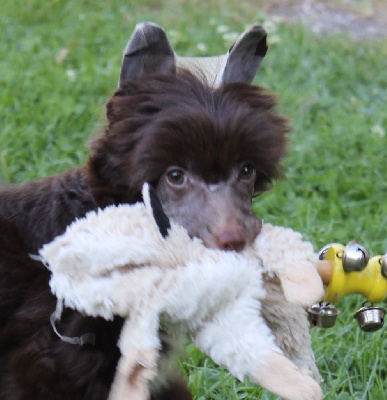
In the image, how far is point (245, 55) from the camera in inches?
108

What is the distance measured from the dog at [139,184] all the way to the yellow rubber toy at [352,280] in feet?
0.89

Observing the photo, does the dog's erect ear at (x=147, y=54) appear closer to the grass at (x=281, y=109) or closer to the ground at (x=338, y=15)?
the grass at (x=281, y=109)

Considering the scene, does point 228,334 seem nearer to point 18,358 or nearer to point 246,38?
point 18,358

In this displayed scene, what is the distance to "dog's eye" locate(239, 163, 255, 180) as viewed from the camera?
255 centimetres

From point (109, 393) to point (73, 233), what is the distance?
56 cm

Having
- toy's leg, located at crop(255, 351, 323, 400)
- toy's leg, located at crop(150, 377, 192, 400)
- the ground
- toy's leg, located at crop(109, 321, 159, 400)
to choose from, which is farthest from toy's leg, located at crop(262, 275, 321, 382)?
the ground

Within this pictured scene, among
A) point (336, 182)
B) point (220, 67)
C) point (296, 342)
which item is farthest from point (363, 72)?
point (296, 342)

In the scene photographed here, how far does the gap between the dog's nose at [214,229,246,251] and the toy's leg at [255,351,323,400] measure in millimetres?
389

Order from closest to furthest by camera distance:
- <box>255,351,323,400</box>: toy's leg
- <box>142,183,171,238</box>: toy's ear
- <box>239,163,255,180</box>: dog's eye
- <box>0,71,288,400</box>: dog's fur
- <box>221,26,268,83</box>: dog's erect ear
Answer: <box>255,351,323,400</box>: toy's leg → <box>142,183,171,238</box>: toy's ear → <box>0,71,288,400</box>: dog's fur → <box>239,163,255,180</box>: dog's eye → <box>221,26,268,83</box>: dog's erect ear

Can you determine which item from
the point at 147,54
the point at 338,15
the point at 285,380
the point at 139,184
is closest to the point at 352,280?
the point at 285,380

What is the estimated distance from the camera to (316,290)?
6.87ft

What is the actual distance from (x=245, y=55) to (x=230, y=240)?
80 centimetres

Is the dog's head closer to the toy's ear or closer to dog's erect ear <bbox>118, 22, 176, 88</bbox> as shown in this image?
dog's erect ear <bbox>118, 22, 176, 88</bbox>

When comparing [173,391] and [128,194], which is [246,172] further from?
[173,391]
